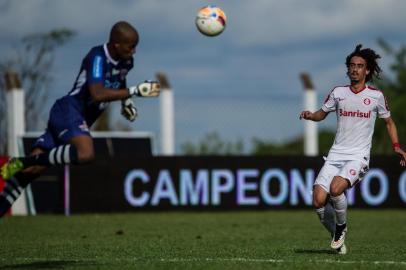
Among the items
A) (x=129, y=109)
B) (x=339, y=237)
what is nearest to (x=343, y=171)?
(x=339, y=237)

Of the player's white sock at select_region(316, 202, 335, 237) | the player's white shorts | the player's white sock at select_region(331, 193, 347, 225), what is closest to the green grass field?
the player's white sock at select_region(316, 202, 335, 237)

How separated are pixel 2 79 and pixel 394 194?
1088cm

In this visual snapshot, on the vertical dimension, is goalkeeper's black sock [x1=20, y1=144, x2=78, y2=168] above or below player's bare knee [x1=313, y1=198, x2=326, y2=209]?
above

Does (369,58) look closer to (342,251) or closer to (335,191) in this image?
(335,191)

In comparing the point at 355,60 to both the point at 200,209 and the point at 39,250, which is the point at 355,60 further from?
the point at 200,209

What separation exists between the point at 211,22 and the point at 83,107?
2014 mm

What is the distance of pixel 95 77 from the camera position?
11.1m

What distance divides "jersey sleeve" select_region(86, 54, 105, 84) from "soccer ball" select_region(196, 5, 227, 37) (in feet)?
5.52

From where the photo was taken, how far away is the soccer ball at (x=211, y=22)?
40.5 ft

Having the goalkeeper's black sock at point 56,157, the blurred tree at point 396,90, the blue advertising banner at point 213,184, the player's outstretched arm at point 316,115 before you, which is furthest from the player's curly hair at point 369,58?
the blurred tree at point 396,90

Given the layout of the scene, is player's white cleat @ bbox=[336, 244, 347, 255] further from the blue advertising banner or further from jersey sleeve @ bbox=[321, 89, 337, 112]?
the blue advertising banner

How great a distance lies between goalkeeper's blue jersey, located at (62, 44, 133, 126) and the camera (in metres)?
11.2

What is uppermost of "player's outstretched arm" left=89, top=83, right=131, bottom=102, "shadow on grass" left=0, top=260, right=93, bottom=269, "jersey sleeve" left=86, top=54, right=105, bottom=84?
"jersey sleeve" left=86, top=54, right=105, bottom=84

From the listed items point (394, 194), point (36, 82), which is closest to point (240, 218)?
point (394, 194)
